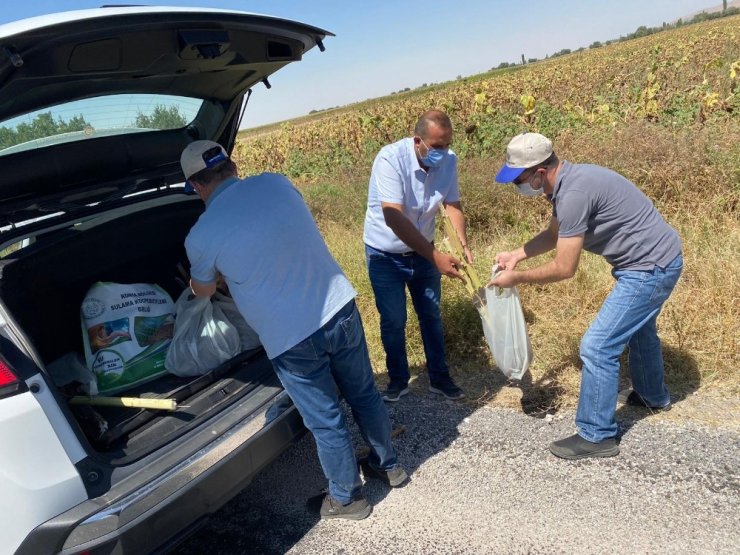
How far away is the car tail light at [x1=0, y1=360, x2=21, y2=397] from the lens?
79.1 inches

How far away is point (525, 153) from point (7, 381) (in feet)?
7.80

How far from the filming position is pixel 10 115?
2639 millimetres

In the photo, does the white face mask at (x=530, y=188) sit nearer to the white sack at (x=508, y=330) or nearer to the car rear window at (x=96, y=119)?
the white sack at (x=508, y=330)

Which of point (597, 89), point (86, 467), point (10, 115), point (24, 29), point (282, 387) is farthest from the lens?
point (597, 89)

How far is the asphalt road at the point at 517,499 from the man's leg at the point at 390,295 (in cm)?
62

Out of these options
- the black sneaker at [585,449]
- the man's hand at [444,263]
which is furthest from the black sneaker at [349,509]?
the man's hand at [444,263]

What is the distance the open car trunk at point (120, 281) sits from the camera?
2.58 meters

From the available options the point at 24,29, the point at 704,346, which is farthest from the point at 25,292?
the point at 704,346

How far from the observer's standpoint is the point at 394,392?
4020mm

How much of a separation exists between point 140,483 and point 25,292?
4.78ft

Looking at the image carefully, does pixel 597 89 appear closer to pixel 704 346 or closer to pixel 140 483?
pixel 704 346

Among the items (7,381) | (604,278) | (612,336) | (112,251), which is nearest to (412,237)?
(612,336)

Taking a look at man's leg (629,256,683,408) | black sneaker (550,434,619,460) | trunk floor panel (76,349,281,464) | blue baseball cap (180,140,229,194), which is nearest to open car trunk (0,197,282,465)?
trunk floor panel (76,349,281,464)

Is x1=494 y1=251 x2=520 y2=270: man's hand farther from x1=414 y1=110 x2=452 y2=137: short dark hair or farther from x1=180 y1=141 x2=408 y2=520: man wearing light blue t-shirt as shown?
x1=180 y1=141 x2=408 y2=520: man wearing light blue t-shirt
